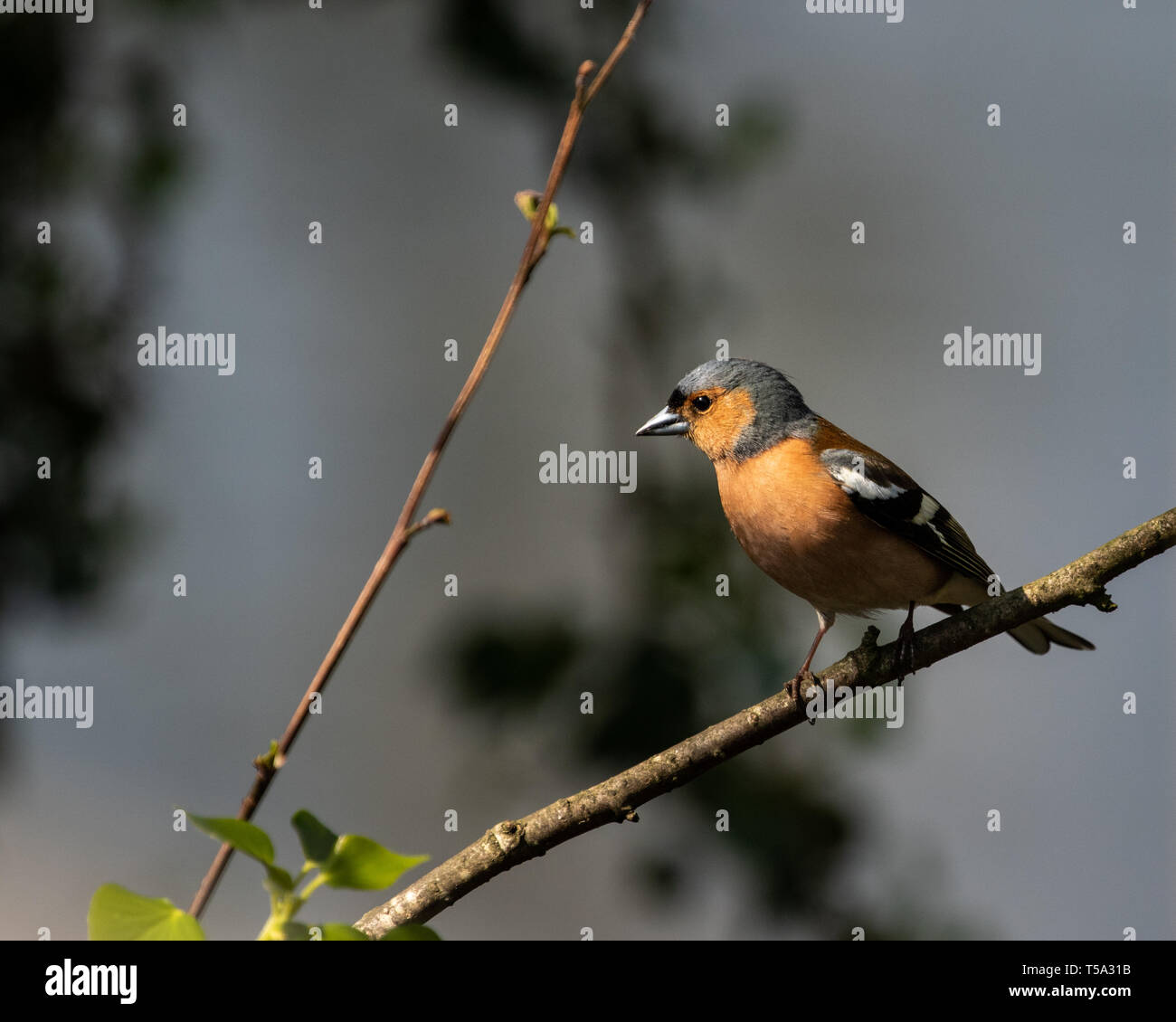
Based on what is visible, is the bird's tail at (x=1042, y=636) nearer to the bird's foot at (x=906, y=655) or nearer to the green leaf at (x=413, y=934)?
the bird's foot at (x=906, y=655)

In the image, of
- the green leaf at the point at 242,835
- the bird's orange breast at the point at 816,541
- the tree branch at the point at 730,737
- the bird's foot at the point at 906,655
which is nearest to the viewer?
the green leaf at the point at 242,835

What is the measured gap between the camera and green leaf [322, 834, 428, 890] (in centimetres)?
36

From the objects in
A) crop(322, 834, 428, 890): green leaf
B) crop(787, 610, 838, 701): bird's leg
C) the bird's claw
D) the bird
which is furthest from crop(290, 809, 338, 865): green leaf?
the bird

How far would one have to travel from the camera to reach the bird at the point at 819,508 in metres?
1.12

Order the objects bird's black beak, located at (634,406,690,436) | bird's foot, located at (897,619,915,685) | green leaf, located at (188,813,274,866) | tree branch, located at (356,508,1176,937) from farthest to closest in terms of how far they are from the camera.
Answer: bird's black beak, located at (634,406,690,436)
bird's foot, located at (897,619,915,685)
tree branch, located at (356,508,1176,937)
green leaf, located at (188,813,274,866)

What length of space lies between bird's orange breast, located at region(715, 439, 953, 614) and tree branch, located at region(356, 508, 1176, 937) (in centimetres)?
19

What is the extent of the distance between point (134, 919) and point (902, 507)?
3.33 ft

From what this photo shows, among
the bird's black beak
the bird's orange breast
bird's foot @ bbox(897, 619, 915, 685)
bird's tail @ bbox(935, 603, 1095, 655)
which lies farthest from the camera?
bird's tail @ bbox(935, 603, 1095, 655)

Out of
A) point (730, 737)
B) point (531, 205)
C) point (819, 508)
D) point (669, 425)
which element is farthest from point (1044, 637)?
point (531, 205)

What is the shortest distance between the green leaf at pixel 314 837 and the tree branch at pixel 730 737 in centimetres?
19

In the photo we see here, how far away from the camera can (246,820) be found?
34 centimetres

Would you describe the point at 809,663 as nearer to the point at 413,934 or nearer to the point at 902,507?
the point at 902,507

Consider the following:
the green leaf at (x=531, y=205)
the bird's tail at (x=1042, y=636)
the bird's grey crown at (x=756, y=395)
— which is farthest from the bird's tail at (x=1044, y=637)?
the green leaf at (x=531, y=205)

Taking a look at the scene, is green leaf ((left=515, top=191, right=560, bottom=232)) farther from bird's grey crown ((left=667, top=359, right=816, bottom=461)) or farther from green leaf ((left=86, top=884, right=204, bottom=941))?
bird's grey crown ((left=667, top=359, right=816, bottom=461))
